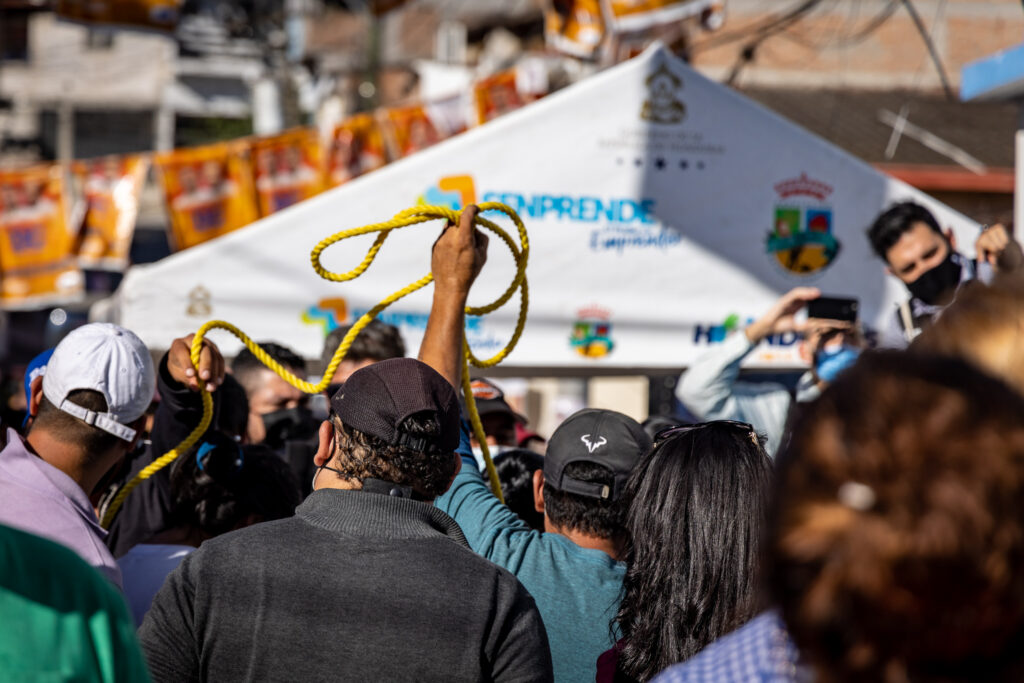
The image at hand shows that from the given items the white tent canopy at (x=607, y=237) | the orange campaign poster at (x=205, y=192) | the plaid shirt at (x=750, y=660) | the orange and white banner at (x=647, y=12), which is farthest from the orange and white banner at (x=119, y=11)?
the plaid shirt at (x=750, y=660)

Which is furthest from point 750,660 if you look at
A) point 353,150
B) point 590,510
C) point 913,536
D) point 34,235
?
point 34,235

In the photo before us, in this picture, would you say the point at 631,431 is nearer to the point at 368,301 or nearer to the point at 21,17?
the point at 368,301

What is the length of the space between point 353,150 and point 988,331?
9.05 meters

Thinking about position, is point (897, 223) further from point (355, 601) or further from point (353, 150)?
point (353, 150)

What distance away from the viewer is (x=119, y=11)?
27.9 ft

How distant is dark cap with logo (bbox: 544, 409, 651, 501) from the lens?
7.55 ft

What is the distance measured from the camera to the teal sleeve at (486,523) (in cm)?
223

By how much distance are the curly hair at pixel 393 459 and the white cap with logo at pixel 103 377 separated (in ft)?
2.09

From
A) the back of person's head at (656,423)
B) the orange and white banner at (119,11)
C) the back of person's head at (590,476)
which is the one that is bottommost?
the back of person's head at (656,423)

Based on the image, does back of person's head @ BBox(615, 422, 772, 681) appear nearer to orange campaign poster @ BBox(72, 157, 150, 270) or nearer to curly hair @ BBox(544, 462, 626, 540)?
curly hair @ BBox(544, 462, 626, 540)

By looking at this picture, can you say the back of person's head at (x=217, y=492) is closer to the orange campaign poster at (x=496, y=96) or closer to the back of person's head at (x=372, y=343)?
the back of person's head at (x=372, y=343)

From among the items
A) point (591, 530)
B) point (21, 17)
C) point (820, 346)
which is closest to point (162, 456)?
point (591, 530)

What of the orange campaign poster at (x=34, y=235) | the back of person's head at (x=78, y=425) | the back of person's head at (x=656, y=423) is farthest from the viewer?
the orange campaign poster at (x=34, y=235)

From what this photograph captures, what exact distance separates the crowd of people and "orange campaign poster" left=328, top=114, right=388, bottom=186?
6.32 metres
